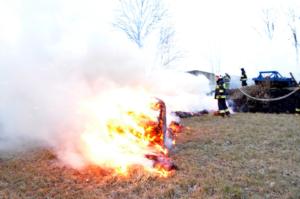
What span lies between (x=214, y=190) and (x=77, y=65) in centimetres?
530

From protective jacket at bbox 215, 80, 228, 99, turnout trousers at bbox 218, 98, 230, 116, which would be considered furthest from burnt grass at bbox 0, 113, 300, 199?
turnout trousers at bbox 218, 98, 230, 116

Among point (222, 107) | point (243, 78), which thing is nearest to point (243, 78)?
point (243, 78)

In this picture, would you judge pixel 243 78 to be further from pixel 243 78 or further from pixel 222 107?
pixel 222 107

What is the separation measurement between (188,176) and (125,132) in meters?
2.25

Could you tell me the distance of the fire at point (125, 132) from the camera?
324 inches

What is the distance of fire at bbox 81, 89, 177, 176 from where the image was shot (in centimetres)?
822

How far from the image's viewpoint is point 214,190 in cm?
674

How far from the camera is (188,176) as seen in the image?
7441 mm

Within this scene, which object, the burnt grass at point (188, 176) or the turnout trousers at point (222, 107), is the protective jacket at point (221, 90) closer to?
the turnout trousers at point (222, 107)

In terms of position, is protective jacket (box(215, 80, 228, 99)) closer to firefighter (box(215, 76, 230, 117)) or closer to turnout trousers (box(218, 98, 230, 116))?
firefighter (box(215, 76, 230, 117))

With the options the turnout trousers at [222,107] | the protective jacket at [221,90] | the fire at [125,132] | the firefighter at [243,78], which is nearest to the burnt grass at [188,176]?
the fire at [125,132]

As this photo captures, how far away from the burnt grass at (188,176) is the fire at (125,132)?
34 centimetres

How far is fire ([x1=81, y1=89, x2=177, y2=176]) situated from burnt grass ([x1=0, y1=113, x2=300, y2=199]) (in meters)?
0.34

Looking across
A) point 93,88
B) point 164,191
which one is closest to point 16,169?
point 93,88
